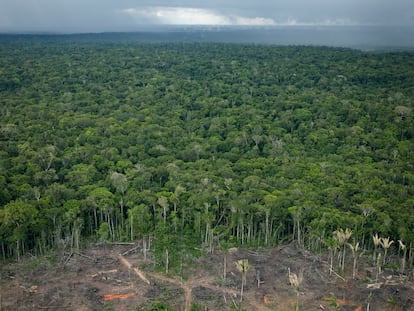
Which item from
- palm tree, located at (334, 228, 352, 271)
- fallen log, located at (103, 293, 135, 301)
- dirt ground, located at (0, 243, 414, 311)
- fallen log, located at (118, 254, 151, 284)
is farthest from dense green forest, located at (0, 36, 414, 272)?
fallen log, located at (103, 293, 135, 301)

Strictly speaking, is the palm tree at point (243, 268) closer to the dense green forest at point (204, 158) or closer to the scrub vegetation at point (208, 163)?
the dense green forest at point (204, 158)

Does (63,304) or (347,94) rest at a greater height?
(347,94)

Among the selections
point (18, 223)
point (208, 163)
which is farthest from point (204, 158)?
point (18, 223)

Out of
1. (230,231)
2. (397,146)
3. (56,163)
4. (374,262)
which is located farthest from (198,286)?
(397,146)

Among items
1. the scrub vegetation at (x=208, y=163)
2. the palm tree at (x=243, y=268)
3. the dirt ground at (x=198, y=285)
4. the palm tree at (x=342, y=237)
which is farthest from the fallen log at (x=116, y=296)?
the palm tree at (x=342, y=237)

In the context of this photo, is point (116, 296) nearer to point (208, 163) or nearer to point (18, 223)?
point (18, 223)

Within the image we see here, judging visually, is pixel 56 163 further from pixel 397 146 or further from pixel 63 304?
pixel 397 146
